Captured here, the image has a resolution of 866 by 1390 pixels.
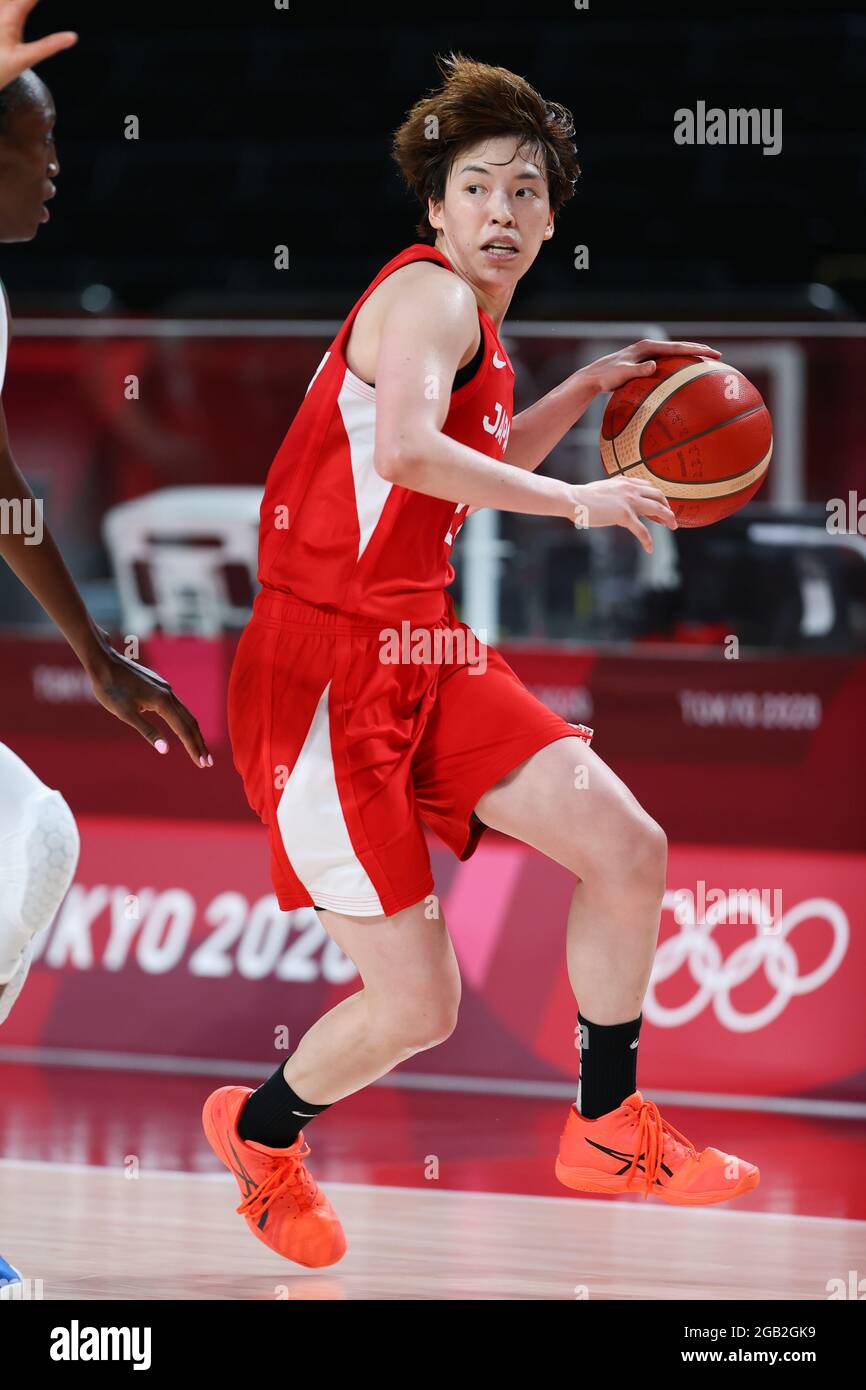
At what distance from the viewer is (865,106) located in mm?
9656

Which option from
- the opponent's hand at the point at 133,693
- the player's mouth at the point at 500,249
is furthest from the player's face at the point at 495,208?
the opponent's hand at the point at 133,693

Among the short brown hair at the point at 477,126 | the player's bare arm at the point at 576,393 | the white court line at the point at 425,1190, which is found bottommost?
the white court line at the point at 425,1190

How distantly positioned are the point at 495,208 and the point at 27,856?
1.39 meters

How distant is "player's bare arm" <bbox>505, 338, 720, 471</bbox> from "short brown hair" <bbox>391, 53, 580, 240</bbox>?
0.33 metres

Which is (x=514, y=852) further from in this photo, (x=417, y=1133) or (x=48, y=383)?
(x=48, y=383)

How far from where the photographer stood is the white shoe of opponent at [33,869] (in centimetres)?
287

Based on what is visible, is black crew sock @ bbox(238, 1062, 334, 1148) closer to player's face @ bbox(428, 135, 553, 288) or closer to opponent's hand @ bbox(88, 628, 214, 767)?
opponent's hand @ bbox(88, 628, 214, 767)

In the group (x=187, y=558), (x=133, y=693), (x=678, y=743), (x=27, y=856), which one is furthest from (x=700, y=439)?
(x=187, y=558)

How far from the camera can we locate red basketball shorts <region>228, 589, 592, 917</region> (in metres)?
3.19

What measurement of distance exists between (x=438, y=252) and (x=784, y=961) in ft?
9.78

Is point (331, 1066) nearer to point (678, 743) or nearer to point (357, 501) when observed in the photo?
point (357, 501)

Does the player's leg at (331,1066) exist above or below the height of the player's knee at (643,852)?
below

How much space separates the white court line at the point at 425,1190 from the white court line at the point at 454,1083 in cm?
75

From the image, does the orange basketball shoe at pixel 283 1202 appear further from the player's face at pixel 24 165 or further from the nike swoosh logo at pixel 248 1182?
the player's face at pixel 24 165
